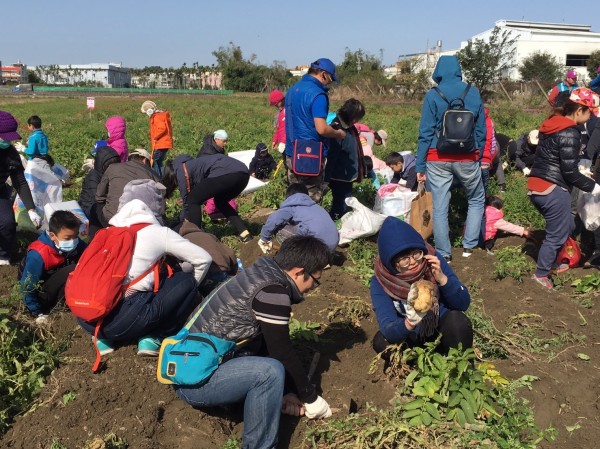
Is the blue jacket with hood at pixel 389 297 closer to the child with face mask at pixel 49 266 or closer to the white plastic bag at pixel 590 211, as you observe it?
the child with face mask at pixel 49 266

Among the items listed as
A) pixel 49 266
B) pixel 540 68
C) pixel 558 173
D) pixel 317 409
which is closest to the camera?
pixel 317 409

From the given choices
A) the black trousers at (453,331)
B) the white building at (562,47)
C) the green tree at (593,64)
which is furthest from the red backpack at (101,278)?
the white building at (562,47)

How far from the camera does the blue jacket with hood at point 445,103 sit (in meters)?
5.30

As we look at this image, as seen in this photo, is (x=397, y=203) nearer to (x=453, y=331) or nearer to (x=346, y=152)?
(x=346, y=152)

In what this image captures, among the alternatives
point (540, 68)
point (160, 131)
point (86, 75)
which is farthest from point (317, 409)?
point (86, 75)

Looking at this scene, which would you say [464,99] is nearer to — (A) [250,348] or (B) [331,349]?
(B) [331,349]

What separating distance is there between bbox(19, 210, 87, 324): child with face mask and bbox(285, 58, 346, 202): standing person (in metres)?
2.39

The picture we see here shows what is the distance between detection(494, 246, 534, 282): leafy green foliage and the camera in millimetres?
5137

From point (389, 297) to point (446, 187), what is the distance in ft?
7.97

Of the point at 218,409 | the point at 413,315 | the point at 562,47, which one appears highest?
the point at 562,47

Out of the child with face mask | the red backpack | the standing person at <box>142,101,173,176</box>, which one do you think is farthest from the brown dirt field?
the standing person at <box>142,101,173,176</box>

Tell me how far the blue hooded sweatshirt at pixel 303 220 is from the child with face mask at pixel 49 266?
1.70 m

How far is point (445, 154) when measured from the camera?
5316mm

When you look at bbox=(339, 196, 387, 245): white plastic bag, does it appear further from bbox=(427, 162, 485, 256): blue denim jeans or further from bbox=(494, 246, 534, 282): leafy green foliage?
bbox=(494, 246, 534, 282): leafy green foliage
